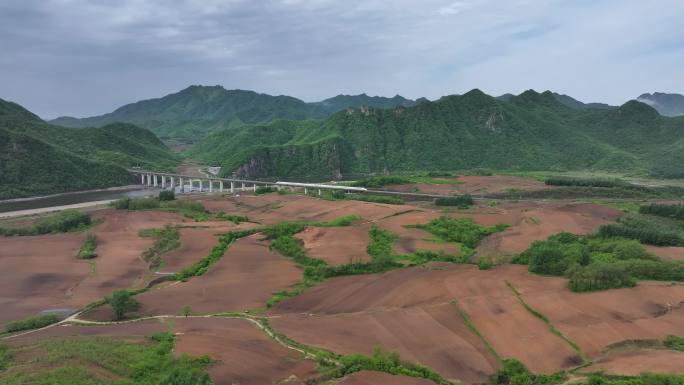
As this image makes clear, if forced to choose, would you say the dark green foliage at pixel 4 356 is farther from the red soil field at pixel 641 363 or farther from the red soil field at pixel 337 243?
the red soil field at pixel 641 363

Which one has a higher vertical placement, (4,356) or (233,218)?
(233,218)

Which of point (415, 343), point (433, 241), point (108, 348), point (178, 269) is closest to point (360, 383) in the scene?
point (415, 343)

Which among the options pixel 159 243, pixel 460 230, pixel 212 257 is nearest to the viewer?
pixel 212 257

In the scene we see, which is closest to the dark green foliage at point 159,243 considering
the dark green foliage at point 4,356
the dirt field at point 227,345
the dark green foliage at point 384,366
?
the dirt field at point 227,345

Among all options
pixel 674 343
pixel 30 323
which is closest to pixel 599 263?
pixel 674 343

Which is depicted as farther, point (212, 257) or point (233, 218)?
point (233, 218)

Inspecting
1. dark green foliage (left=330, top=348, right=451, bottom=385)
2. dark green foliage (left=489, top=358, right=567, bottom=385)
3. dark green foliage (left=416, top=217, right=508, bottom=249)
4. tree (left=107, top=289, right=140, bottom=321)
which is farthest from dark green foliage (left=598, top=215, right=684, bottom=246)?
tree (left=107, top=289, right=140, bottom=321)

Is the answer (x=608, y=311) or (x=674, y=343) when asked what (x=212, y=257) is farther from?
(x=674, y=343)
